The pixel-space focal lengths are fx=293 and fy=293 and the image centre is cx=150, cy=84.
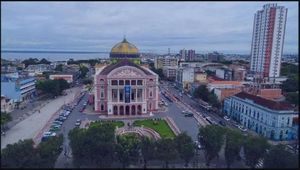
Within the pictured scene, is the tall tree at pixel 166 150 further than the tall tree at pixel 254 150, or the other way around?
the tall tree at pixel 166 150

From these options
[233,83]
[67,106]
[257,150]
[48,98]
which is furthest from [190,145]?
[48,98]

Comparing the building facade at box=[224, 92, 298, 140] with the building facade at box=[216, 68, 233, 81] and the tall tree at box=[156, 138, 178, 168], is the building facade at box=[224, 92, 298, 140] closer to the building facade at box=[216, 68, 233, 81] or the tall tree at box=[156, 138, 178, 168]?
the tall tree at box=[156, 138, 178, 168]

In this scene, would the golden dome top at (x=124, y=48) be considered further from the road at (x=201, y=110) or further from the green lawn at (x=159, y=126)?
the green lawn at (x=159, y=126)

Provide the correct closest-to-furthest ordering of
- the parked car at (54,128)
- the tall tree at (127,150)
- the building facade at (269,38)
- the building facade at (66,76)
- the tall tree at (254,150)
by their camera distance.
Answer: the tall tree at (254,150), the tall tree at (127,150), the parked car at (54,128), the building facade at (269,38), the building facade at (66,76)

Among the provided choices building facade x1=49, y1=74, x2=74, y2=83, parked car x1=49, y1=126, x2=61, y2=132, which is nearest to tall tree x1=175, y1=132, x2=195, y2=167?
parked car x1=49, y1=126, x2=61, y2=132

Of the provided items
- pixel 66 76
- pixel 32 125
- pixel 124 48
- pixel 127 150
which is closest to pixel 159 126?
pixel 32 125

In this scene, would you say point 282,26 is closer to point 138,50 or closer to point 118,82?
point 138,50

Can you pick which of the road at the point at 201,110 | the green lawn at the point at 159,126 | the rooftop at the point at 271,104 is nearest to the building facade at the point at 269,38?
the road at the point at 201,110
